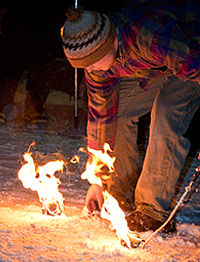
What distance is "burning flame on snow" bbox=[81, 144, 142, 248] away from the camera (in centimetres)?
190

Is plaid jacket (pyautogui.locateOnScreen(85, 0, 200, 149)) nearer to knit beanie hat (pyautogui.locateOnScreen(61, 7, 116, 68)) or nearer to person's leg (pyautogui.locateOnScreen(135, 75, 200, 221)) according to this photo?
knit beanie hat (pyautogui.locateOnScreen(61, 7, 116, 68))

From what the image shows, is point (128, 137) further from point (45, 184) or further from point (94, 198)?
point (45, 184)

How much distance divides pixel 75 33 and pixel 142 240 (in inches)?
53.2

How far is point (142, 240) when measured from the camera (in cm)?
191

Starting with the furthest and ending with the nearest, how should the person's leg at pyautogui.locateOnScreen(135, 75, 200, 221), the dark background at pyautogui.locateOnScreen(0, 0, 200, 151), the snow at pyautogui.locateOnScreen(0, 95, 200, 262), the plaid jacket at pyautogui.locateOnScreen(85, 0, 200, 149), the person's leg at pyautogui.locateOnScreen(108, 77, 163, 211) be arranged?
1. the dark background at pyautogui.locateOnScreen(0, 0, 200, 151)
2. the person's leg at pyautogui.locateOnScreen(108, 77, 163, 211)
3. the person's leg at pyautogui.locateOnScreen(135, 75, 200, 221)
4. the snow at pyautogui.locateOnScreen(0, 95, 200, 262)
5. the plaid jacket at pyautogui.locateOnScreen(85, 0, 200, 149)

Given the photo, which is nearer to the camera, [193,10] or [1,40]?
[193,10]

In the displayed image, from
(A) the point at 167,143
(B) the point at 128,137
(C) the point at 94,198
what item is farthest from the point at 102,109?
(C) the point at 94,198

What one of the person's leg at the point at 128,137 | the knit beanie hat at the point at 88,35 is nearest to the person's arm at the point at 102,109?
the person's leg at the point at 128,137

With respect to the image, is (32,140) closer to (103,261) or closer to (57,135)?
(57,135)

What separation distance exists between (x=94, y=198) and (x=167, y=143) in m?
0.71

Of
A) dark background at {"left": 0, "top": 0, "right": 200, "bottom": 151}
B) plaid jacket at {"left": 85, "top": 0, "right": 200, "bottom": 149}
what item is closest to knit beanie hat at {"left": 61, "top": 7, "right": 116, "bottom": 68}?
plaid jacket at {"left": 85, "top": 0, "right": 200, "bottom": 149}

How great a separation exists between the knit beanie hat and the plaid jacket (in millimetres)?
89

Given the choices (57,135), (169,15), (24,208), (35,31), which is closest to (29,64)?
(35,31)

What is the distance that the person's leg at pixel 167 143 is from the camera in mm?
2061
